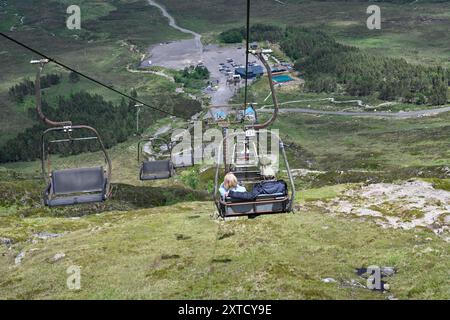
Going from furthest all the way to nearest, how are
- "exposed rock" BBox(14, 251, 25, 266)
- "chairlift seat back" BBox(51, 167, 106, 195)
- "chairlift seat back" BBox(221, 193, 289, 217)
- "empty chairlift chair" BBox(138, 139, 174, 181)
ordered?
"empty chairlift chair" BBox(138, 139, 174, 181), "exposed rock" BBox(14, 251, 25, 266), "chairlift seat back" BBox(51, 167, 106, 195), "chairlift seat back" BBox(221, 193, 289, 217)

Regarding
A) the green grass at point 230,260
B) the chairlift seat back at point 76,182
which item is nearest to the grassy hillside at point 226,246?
the green grass at point 230,260

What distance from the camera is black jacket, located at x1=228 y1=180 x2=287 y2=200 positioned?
86.6 feet

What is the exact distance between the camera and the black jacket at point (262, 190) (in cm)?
2641

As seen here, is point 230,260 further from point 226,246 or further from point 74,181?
point 74,181

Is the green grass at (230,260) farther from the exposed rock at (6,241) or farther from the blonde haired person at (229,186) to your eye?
the blonde haired person at (229,186)

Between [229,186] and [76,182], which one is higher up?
[229,186]

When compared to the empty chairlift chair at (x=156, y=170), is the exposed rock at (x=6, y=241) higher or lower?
lower

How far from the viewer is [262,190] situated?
2655 centimetres

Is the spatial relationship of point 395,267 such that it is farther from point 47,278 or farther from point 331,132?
point 331,132

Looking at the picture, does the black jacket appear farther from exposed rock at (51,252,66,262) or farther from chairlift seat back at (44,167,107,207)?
exposed rock at (51,252,66,262)

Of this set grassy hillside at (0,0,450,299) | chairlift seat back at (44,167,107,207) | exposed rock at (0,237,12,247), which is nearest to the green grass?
grassy hillside at (0,0,450,299)

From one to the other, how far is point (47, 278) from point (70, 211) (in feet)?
96.9

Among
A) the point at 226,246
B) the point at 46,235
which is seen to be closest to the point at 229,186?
the point at 226,246
